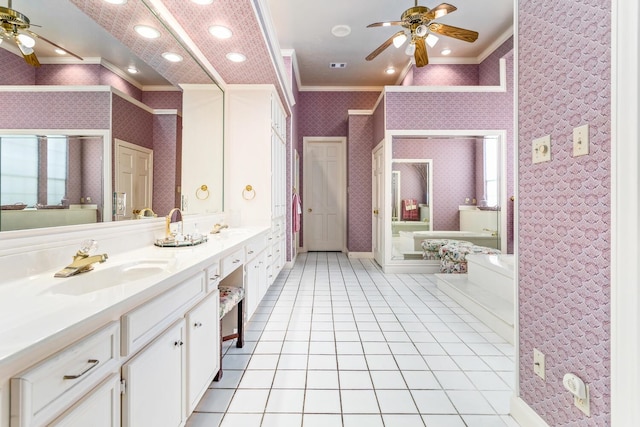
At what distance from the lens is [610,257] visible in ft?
3.51

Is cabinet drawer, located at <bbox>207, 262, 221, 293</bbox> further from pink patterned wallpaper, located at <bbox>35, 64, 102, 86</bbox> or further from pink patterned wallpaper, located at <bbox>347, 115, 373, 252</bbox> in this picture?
pink patterned wallpaper, located at <bbox>347, 115, 373, 252</bbox>

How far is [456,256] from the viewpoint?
4.36m

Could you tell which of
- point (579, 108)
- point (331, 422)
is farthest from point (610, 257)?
point (331, 422)

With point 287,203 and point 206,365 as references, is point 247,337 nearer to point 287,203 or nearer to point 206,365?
point 206,365

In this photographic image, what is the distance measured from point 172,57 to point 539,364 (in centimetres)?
291

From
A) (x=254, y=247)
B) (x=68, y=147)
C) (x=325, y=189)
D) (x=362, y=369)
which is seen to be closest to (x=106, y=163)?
(x=68, y=147)

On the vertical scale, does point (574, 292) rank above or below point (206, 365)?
above

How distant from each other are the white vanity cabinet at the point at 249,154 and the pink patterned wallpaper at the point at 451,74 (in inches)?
141

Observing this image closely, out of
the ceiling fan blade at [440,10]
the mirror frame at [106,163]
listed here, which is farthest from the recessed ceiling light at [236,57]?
the ceiling fan blade at [440,10]

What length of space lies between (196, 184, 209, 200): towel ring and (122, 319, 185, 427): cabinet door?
1.80 meters

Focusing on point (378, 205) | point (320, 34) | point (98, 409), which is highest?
point (320, 34)

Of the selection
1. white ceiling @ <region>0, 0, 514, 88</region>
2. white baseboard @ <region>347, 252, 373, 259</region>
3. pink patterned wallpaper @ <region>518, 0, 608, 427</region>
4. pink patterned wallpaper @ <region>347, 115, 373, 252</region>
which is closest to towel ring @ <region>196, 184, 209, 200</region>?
white ceiling @ <region>0, 0, 514, 88</region>

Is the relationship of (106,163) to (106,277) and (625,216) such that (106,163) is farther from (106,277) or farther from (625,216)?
(625,216)

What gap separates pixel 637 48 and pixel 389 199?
393 cm
